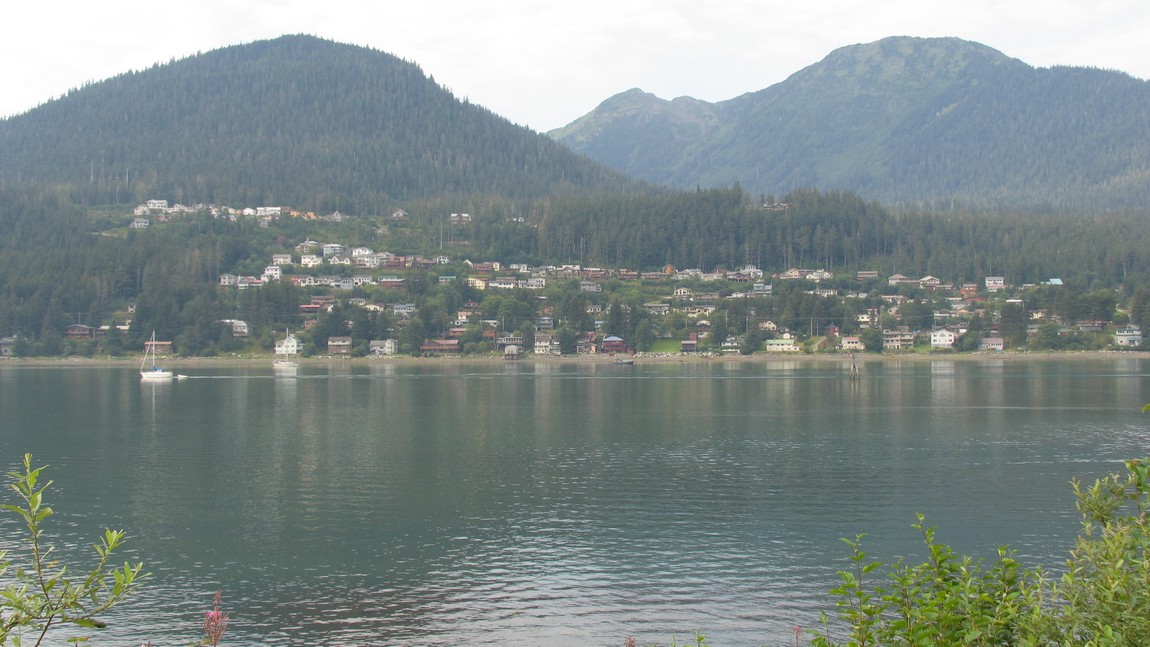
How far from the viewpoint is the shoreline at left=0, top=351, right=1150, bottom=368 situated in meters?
125

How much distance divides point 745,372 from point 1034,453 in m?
62.8

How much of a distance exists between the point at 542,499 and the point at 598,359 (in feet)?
323

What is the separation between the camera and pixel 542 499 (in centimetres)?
3412

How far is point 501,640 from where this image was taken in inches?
779

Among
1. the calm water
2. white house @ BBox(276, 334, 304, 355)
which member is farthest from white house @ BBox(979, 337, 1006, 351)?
white house @ BBox(276, 334, 304, 355)

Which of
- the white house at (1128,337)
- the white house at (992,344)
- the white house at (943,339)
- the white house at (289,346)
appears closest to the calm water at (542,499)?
the white house at (992,344)

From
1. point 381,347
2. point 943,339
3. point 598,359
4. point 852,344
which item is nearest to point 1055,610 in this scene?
point 598,359

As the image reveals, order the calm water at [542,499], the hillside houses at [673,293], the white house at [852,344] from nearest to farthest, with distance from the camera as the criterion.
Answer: the calm water at [542,499]
the white house at [852,344]
the hillside houses at [673,293]

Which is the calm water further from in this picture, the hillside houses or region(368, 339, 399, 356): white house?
the hillside houses

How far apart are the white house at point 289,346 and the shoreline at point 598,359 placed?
51.3 inches

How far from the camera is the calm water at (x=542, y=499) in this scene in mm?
21641

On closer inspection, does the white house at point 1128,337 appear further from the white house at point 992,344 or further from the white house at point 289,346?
the white house at point 289,346

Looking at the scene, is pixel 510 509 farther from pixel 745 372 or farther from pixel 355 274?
pixel 355 274

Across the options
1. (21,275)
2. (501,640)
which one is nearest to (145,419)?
(501,640)
